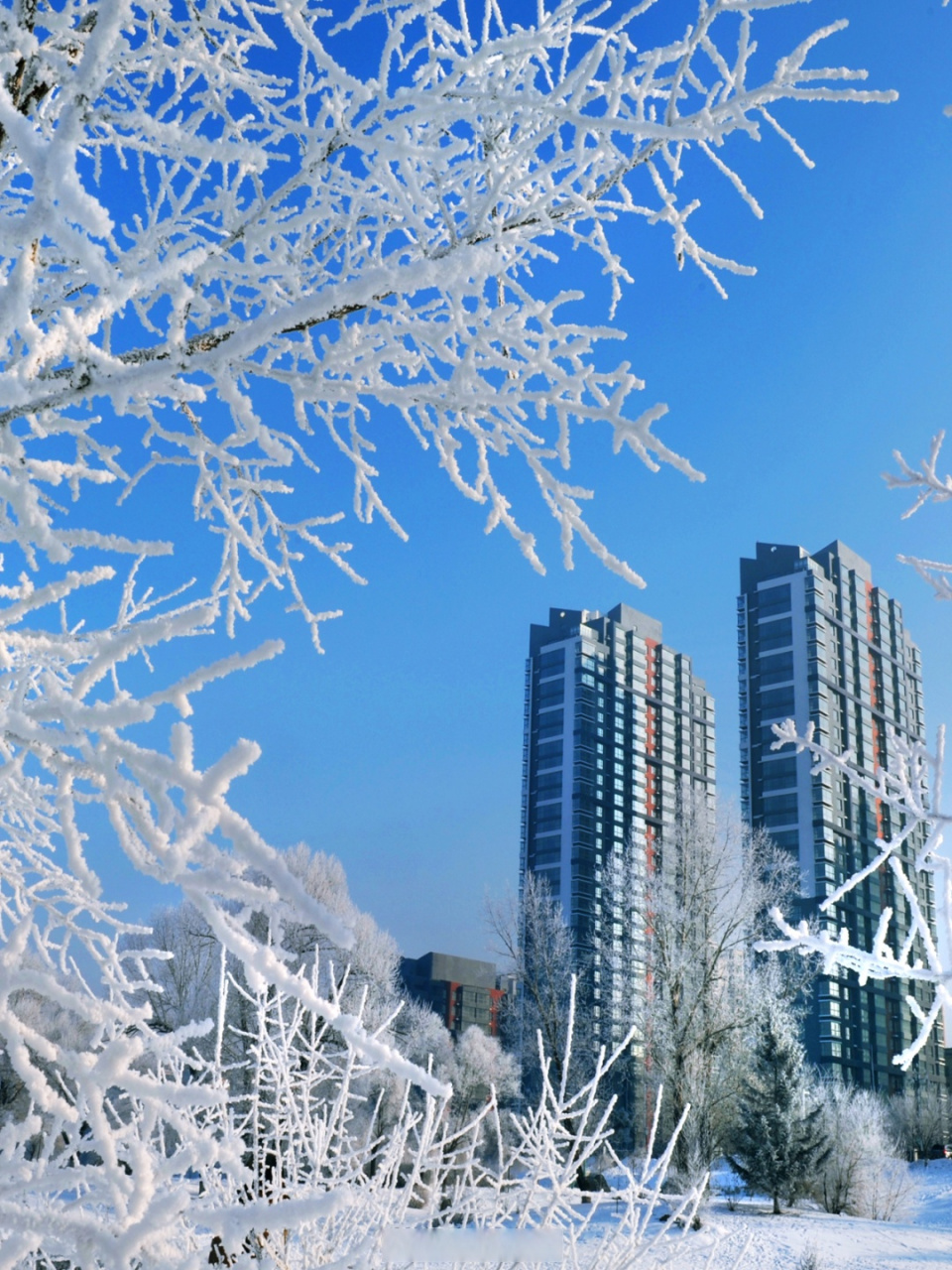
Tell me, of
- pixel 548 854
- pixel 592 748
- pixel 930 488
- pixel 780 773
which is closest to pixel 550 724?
pixel 592 748

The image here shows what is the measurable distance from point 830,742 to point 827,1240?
36387 mm

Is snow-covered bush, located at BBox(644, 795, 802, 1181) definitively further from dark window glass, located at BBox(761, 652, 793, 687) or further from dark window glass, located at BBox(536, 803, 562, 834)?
dark window glass, located at BBox(536, 803, 562, 834)

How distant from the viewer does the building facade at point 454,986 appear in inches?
2335

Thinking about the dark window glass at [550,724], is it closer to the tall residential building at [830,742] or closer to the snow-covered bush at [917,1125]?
the tall residential building at [830,742]

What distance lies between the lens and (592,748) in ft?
181

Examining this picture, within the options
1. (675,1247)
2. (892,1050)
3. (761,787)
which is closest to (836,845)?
(761,787)

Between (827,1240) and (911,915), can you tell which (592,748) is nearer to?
(827,1240)

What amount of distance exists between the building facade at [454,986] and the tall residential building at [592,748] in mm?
9269

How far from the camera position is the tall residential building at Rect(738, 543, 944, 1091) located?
47344 mm

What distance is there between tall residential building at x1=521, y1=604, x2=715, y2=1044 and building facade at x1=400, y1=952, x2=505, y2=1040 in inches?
365

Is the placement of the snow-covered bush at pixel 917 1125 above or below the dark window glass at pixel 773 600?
below

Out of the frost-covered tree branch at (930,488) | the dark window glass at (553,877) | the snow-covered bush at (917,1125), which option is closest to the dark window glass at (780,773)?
the dark window glass at (553,877)

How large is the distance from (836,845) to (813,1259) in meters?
39.7

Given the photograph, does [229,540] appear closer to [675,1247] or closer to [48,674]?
[48,674]
